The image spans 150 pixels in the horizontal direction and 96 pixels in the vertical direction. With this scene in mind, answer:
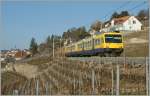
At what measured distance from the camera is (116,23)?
51250 mm

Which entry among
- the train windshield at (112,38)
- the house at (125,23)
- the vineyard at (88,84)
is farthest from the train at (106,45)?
the house at (125,23)

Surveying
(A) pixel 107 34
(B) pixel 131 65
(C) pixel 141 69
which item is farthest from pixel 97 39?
(C) pixel 141 69

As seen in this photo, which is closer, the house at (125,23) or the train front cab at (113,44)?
the train front cab at (113,44)

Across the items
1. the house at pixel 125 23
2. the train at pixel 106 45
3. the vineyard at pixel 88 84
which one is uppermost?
the house at pixel 125 23

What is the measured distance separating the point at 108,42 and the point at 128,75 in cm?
1246

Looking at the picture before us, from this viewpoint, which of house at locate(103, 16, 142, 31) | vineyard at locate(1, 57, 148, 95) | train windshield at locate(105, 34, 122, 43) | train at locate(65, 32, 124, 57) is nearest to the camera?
vineyard at locate(1, 57, 148, 95)

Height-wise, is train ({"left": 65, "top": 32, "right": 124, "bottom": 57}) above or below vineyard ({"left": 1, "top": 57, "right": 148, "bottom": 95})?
above

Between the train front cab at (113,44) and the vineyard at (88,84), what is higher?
the train front cab at (113,44)

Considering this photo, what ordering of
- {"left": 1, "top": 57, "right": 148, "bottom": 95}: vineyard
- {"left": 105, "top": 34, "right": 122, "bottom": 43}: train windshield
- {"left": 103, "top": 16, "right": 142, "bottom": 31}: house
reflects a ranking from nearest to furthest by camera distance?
1. {"left": 1, "top": 57, "right": 148, "bottom": 95}: vineyard
2. {"left": 105, "top": 34, "right": 122, "bottom": 43}: train windshield
3. {"left": 103, "top": 16, "right": 142, "bottom": 31}: house

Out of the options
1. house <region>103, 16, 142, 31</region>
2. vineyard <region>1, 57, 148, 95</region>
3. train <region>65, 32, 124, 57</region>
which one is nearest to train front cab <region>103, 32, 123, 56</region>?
train <region>65, 32, 124, 57</region>

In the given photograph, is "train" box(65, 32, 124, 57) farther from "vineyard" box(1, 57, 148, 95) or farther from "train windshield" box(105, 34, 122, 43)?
"vineyard" box(1, 57, 148, 95)

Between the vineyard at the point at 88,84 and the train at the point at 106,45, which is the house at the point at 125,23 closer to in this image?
the train at the point at 106,45

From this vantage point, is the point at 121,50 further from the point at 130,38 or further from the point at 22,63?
the point at 130,38

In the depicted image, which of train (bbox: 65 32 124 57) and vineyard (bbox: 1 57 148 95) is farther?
train (bbox: 65 32 124 57)
